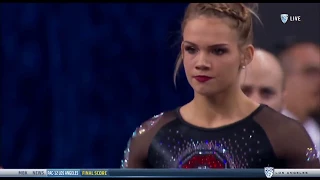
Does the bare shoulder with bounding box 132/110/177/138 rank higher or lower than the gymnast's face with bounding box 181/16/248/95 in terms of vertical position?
lower

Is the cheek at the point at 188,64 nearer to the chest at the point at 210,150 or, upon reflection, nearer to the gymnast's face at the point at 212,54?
the gymnast's face at the point at 212,54

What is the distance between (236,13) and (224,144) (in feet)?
1.27

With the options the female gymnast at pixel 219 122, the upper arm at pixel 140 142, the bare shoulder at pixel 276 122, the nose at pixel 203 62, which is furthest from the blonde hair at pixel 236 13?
the upper arm at pixel 140 142

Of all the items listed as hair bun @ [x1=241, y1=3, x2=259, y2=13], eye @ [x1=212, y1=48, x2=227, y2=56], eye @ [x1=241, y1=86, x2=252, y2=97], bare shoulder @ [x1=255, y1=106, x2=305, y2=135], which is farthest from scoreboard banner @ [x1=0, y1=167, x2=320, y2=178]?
hair bun @ [x1=241, y1=3, x2=259, y2=13]

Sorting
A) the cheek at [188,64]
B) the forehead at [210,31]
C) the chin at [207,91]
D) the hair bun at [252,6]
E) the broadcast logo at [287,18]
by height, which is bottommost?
the chin at [207,91]

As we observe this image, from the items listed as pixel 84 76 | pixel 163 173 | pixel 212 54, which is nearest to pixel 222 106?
pixel 212 54

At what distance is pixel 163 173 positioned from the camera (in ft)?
5.26

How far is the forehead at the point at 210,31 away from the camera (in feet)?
5.20

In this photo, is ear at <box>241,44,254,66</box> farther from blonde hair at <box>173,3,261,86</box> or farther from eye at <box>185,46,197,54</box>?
eye at <box>185,46,197,54</box>

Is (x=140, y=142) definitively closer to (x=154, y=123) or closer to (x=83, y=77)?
(x=154, y=123)

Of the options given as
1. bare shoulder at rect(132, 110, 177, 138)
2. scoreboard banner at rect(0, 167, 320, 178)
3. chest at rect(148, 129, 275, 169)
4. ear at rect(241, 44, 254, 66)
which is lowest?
scoreboard banner at rect(0, 167, 320, 178)

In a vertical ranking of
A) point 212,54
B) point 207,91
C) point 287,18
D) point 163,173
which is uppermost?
point 287,18

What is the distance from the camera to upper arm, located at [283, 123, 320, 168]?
158cm

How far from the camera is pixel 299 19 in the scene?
5.28 ft
